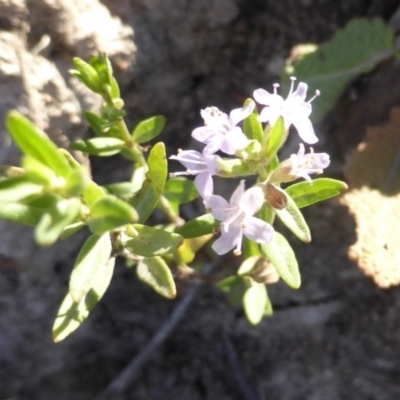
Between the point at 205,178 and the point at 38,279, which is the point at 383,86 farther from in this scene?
the point at 38,279

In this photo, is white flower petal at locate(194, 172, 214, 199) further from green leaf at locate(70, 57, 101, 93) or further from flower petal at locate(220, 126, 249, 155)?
green leaf at locate(70, 57, 101, 93)

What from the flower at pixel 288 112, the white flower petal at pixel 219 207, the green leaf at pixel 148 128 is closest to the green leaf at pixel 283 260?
the white flower petal at pixel 219 207

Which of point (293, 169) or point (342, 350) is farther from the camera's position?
point (342, 350)

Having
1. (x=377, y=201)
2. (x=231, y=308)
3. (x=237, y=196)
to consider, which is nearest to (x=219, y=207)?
(x=237, y=196)

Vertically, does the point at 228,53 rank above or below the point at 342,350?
above

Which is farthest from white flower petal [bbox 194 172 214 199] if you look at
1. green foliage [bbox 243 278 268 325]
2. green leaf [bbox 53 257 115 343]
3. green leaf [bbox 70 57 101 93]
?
green foliage [bbox 243 278 268 325]

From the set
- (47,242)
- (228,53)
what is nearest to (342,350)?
(228,53)

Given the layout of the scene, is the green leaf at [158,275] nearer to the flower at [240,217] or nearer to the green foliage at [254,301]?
the flower at [240,217]
